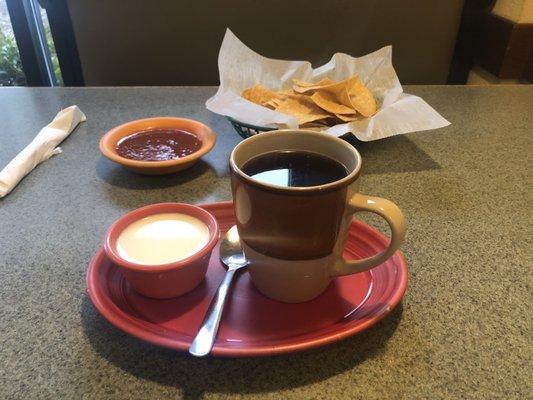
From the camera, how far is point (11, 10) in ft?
5.40

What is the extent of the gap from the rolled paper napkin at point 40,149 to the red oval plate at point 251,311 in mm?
336

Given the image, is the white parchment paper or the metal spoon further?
the white parchment paper

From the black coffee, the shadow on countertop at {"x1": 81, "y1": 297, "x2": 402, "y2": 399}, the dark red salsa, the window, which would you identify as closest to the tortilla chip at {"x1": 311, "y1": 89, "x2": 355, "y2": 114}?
the dark red salsa

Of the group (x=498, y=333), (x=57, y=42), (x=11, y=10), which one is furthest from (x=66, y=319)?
(x=11, y=10)

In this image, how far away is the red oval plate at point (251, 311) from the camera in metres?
0.43

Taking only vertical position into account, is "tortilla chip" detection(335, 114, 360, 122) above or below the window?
above

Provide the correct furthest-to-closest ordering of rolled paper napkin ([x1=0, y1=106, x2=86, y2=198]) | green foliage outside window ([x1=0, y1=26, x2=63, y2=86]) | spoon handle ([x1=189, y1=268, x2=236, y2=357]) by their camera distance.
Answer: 1. green foliage outside window ([x1=0, y1=26, x2=63, y2=86])
2. rolled paper napkin ([x1=0, y1=106, x2=86, y2=198])
3. spoon handle ([x1=189, y1=268, x2=236, y2=357])

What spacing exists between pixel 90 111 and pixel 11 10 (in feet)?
3.01

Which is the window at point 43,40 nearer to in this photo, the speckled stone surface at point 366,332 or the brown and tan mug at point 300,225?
the speckled stone surface at point 366,332

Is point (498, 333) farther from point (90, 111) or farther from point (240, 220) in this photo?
point (90, 111)

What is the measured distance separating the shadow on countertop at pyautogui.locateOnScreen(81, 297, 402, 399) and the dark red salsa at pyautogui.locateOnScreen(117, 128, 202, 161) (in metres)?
0.39

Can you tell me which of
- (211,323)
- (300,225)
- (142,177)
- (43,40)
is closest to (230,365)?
(211,323)

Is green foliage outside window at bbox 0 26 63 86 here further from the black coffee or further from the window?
the black coffee

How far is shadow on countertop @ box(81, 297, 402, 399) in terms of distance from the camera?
41 centimetres
